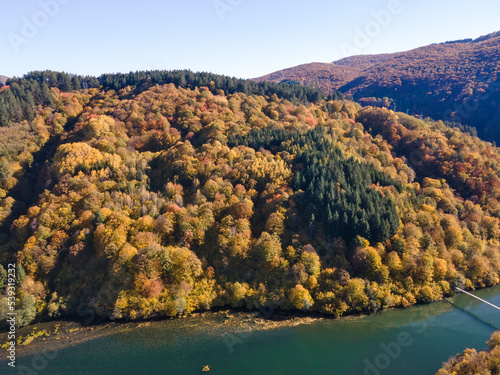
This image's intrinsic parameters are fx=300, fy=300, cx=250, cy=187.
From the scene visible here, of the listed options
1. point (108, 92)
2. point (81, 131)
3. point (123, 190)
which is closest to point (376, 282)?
point (123, 190)

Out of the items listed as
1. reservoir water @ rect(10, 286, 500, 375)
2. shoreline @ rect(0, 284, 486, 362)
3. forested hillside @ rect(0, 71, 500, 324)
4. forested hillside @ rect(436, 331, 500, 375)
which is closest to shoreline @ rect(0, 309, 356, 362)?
shoreline @ rect(0, 284, 486, 362)

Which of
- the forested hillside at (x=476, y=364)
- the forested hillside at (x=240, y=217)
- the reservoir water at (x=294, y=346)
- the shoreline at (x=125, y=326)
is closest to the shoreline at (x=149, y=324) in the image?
the shoreline at (x=125, y=326)

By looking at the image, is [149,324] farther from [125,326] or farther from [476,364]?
[476,364]

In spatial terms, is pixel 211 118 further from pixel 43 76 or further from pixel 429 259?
pixel 43 76

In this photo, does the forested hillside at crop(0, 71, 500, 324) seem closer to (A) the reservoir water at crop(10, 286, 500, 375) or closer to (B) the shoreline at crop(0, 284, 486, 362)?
(B) the shoreline at crop(0, 284, 486, 362)

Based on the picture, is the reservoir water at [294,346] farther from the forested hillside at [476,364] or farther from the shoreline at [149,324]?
the forested hillside at [476,364]

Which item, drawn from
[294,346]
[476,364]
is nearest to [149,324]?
[294,346]
